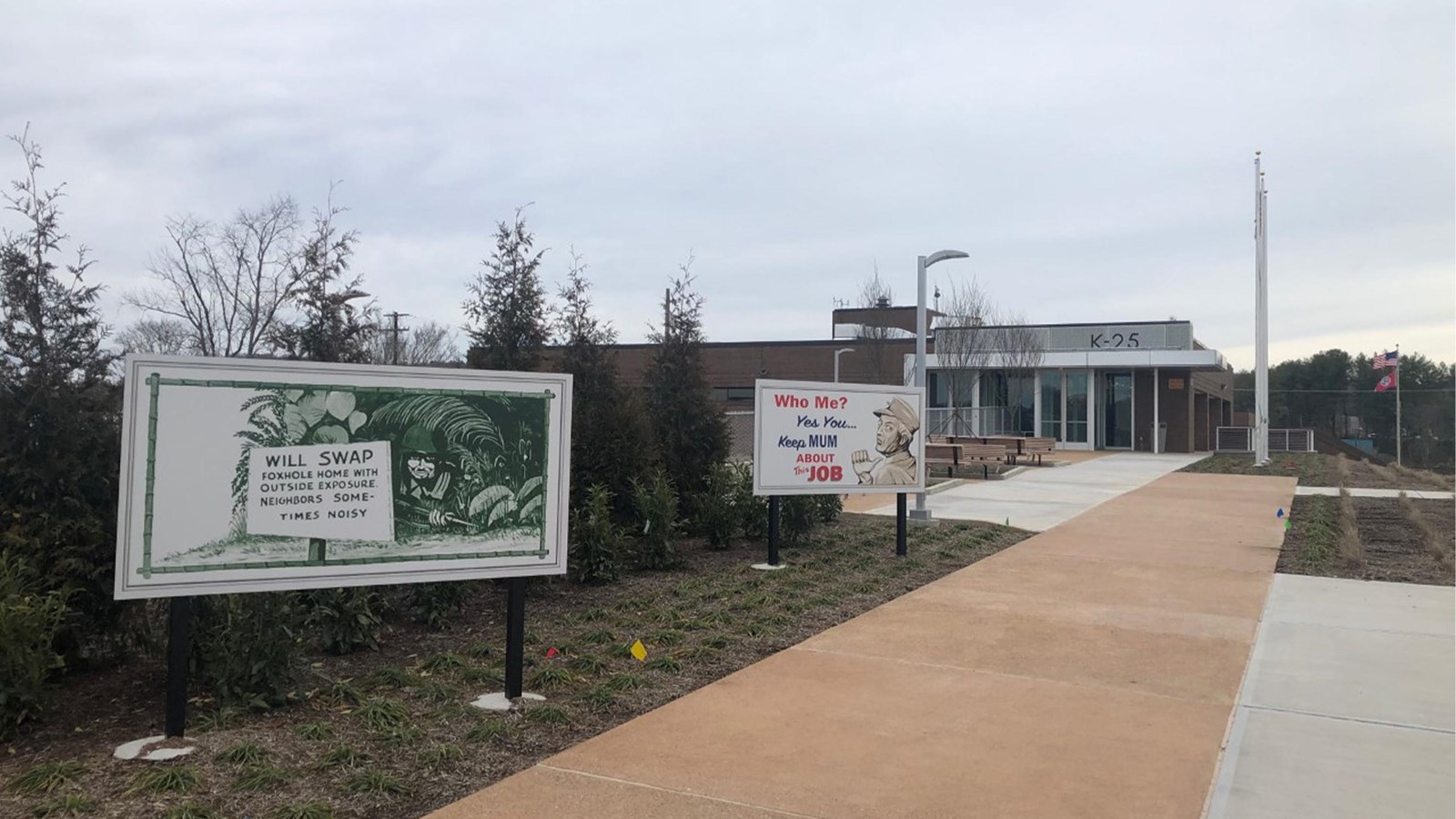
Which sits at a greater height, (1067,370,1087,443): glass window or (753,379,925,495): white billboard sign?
(1067,370,1087,443): glass window

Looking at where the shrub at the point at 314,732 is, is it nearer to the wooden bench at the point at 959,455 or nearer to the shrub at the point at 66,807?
the shrub at the point at 66,807

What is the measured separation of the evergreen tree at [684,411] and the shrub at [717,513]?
119 mm

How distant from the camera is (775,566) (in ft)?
32.7

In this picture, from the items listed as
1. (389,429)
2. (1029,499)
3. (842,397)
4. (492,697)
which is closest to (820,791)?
(492,697)

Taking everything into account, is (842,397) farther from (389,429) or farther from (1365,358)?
(1365,358)

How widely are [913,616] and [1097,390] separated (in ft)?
110

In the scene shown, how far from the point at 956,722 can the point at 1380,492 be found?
19.7 meters

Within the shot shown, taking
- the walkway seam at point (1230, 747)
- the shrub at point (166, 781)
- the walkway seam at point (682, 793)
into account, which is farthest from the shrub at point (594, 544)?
the walkway seam at point (1230, 747)

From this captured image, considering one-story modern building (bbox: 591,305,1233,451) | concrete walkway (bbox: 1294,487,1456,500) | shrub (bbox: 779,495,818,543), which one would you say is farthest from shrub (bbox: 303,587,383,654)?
one-story modern building (bbox: 591,305,1233,451)

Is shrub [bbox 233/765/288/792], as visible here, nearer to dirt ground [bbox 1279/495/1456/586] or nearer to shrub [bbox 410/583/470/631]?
shrub [bbox 410/583/470/631]

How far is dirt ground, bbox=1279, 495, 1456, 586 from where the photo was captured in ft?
34.3

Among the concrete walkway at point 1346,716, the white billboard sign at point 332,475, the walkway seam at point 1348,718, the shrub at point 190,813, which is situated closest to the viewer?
the shrub at point 190,813

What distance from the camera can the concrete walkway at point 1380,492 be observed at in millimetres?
19741

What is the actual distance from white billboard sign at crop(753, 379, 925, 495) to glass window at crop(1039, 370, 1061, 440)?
29722 mm
